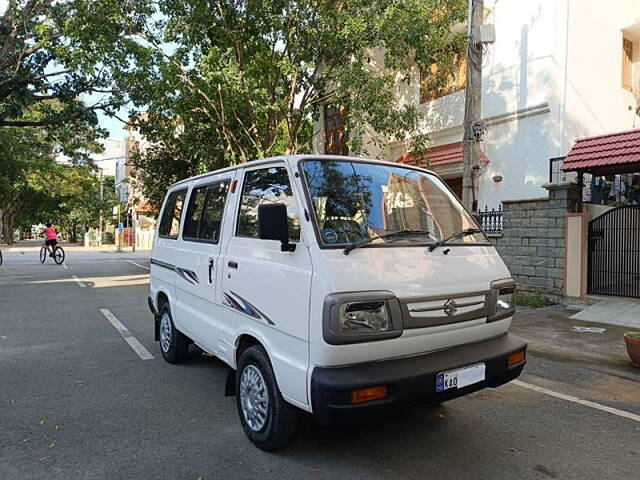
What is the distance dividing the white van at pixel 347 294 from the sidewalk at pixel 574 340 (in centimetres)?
297

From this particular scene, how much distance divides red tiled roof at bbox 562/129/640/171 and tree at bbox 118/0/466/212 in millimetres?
4785

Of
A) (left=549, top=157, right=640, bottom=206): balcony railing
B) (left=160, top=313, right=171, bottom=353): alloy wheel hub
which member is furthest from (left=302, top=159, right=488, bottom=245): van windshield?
(left=549, top=157, right=640, bottom=206): balcony railing

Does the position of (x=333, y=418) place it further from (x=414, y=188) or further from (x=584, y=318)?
(x=584, y=318)

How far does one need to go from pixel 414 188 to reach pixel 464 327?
121 cm

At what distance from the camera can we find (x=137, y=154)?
19.2 m

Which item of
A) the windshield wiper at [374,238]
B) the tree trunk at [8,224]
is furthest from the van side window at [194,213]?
the tree trunk at [8,224]

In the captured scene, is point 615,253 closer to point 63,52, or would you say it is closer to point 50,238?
point 63,52

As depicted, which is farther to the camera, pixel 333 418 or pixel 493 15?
pixel 493 15

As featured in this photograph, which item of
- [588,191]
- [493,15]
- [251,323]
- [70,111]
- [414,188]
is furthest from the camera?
[70,111]

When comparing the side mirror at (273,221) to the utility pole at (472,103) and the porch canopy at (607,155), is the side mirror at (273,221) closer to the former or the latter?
the utility pole at (472,103)

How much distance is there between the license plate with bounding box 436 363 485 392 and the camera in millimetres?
3193

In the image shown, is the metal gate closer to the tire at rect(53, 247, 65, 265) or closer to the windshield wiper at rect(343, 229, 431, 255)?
the windshield wiper at rect(343, 229, 431, 255)

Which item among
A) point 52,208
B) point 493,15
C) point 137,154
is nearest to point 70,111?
point 137,154

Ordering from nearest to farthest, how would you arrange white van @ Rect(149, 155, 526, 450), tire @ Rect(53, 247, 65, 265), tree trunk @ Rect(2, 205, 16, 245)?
white van @ Rect(149, 155, 526, 450)
tire @ Rect(53, 247, 65, 265)
tree trunk @ Rect(2, 205, 16, 245)
